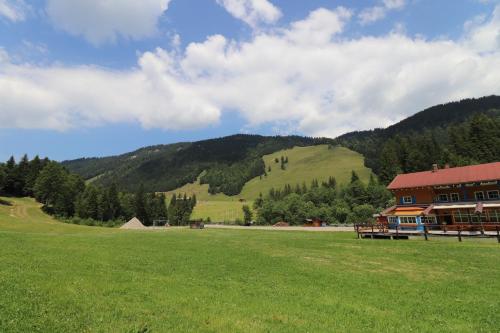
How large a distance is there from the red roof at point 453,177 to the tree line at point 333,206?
165 ft

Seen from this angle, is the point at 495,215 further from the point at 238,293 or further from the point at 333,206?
the point at 333,206

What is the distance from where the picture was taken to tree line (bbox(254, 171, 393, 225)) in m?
122

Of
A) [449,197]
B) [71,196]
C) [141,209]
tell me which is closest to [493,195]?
[449,197]

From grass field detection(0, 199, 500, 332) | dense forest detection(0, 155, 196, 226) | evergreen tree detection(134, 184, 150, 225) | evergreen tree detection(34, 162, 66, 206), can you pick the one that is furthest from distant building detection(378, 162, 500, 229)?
evergreen tree detection(34, 162, 66, 206)

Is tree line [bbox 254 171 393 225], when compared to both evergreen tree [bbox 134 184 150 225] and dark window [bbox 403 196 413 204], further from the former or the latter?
evergreen tree [bbox 134 184 150 225]

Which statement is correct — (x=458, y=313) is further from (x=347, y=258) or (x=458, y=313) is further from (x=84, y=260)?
(x=84, y=260)

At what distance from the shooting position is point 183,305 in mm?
13039

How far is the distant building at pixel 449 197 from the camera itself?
55719 mm

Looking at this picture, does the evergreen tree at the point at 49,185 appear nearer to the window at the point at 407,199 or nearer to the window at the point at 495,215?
the window at the point at 407,199

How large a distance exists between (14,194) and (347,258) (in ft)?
553

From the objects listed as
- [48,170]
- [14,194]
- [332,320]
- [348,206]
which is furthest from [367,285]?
[14,194]

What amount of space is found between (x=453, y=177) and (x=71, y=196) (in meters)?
135

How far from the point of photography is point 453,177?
Result: 60812 mm

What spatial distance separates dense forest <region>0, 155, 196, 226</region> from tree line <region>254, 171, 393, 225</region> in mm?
56780
